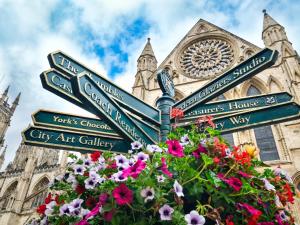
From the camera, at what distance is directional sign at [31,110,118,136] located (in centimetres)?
235

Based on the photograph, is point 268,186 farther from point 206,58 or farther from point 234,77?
point 206,58

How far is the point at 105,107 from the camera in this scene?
208cm

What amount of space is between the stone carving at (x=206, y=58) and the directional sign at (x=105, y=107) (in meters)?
13.4

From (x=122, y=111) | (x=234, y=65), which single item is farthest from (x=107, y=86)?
(x=234, y=65)

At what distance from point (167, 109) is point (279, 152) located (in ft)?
31.0

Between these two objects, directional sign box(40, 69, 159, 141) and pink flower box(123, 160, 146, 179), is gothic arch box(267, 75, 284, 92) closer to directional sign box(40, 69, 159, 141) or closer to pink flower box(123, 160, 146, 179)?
directional sign box(40, 69, 159, 141)

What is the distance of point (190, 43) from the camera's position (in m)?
17.6

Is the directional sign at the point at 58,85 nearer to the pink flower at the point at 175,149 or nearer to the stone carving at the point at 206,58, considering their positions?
the pink flower at the point at 175,149

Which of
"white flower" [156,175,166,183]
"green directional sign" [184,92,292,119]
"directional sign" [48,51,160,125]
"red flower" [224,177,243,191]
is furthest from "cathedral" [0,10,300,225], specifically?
"white flower" [156,175,166,183]

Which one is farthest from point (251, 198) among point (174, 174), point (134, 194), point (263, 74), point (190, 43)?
point (190, 43)

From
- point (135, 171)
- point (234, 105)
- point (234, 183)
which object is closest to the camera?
point (135, 171)

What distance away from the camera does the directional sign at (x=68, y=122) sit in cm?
235

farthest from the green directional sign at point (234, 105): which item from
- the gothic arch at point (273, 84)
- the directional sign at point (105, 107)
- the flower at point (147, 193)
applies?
the gothic arch at point (273, 84)

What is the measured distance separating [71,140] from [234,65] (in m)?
14.4
